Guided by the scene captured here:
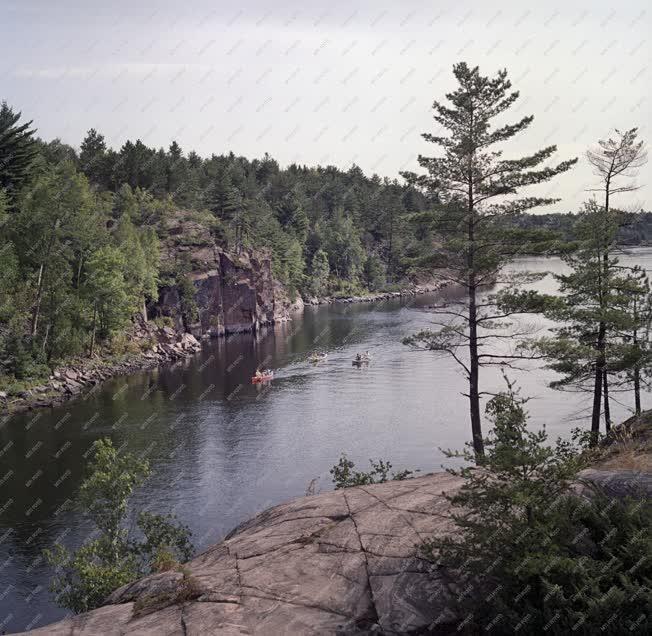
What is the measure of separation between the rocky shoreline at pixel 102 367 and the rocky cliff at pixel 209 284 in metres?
2.73

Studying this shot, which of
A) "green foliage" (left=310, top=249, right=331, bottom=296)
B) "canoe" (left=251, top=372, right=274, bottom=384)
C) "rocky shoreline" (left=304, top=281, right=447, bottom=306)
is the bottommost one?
"canoe" (left=251, top=372, right=274, bottom=384)

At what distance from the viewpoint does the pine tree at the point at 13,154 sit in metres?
67.4

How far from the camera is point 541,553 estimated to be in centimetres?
1020

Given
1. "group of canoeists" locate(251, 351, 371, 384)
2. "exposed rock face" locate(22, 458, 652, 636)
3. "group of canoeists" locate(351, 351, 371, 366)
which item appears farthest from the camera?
"group of canoeists" locate(351, 351, 371, 366)

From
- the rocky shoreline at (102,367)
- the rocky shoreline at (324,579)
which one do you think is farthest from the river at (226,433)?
the rocky shoreline at (324,579)

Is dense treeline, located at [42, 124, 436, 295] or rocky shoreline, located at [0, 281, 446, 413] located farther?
dense treeline, located at [42, 124, 436, 295]

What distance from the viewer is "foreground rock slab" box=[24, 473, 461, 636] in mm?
11828

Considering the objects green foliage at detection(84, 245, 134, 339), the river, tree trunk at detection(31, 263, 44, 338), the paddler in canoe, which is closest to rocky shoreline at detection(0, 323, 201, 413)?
the river

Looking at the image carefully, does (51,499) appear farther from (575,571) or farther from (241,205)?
(241,205)

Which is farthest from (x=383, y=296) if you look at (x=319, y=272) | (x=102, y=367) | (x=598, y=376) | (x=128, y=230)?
(x=598, y=376)

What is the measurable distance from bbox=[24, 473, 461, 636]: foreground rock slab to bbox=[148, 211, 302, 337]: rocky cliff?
245ft

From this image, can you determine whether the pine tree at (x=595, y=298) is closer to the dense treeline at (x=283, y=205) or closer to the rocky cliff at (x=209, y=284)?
the rocky cliff at (x=209, y=284)

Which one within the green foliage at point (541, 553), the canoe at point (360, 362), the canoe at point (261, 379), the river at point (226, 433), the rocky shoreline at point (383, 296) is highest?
the rocky shoreline at point (383, 296)

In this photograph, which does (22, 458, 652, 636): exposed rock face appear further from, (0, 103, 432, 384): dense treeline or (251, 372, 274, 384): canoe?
(251, 372, 274, 384): canoe
